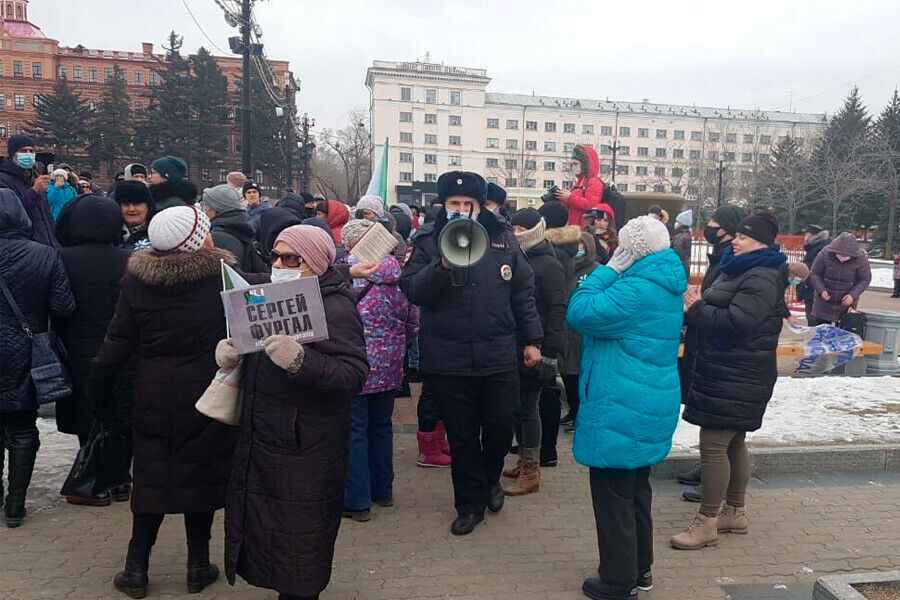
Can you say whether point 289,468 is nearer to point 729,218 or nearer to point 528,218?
point 528,218

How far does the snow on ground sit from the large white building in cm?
7553

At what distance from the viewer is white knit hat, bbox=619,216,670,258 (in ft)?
11.2

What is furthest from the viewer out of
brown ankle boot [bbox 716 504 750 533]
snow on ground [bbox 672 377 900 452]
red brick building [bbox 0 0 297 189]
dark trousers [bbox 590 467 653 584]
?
red brick building [bbox 0 0 297 189]

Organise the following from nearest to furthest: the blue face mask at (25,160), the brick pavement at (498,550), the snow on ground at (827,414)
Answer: the brick pavement at (498,550) < the blue face mask at (25,160) < the snow on ground at (827,414)

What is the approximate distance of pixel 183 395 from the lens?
332 centimetres

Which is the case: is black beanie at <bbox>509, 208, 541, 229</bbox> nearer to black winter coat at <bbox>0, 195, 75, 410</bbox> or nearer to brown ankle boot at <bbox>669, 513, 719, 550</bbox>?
brown ankle boot at <bbox>669, 513, 719, 550</bbox>

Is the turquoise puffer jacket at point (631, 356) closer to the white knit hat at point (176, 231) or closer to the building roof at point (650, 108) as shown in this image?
the white knit hat at point (176, 231)

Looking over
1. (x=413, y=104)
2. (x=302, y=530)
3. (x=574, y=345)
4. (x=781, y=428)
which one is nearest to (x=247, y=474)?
(x=302, y=530)

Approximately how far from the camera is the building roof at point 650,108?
99000 mm

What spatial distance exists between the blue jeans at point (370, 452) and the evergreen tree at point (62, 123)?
60134 mm

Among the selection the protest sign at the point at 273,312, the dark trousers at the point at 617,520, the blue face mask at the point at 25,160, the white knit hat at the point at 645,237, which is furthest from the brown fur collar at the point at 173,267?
the blue face mask at the point at 25,160

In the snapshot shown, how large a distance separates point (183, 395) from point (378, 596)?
1484mm

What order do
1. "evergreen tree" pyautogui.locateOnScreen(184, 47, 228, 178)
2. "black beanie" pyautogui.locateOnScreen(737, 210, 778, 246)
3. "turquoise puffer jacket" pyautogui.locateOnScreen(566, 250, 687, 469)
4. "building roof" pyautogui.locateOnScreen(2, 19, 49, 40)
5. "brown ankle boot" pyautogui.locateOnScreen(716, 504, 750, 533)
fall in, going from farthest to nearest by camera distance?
Result: "building roof" pyautogui.locateOnScreen(2, 19, 49, 40), "evergreen tree" pyautogui.locateOnScreen(184, 47, 228, 178), "brown ankle boot" pyautogui.locateOnScreen(716, 504, 750, 533), "black beanie" pyautogui.locateOnScreen(737, 210, 778, 246), "turquoise puffer jacket" pyautogui.locateOnScreen(566, 250, 687, 469)

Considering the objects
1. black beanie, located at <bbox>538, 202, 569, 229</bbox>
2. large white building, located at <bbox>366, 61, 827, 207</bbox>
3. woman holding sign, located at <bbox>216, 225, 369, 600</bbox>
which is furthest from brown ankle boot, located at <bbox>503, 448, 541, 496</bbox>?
large white building, located at <bbox>366, 61, 827, 207</bbox>
